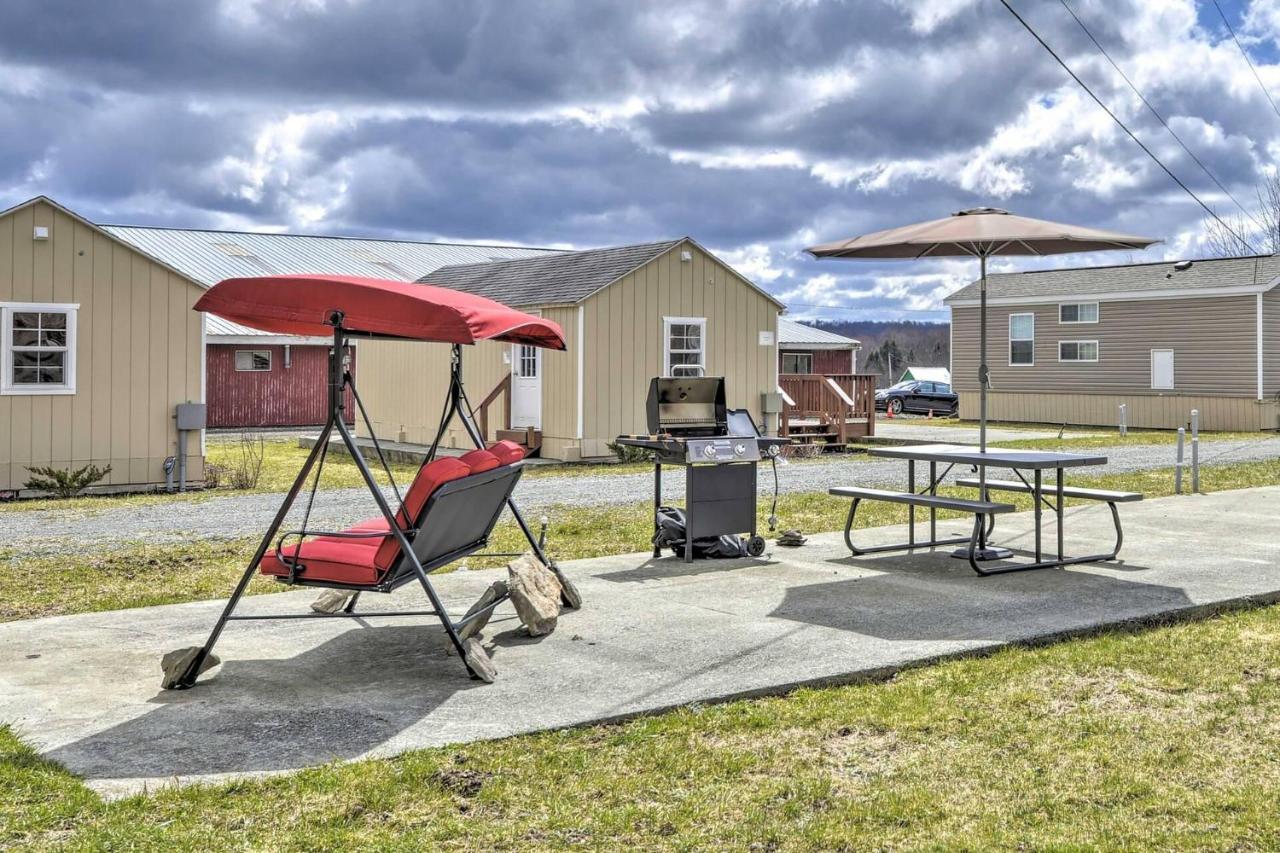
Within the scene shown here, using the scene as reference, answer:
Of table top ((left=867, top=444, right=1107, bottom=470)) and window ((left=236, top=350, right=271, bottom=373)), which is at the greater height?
window ((left=236, top=350, right=271, bottom=373))

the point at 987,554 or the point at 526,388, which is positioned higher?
the point at 526,388

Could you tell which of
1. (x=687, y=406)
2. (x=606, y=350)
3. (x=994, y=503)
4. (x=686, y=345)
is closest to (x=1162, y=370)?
(x=686, y=345)

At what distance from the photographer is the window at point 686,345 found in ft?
64.0

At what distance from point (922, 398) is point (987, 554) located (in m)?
31.4

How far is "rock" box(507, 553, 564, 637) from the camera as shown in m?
6.00

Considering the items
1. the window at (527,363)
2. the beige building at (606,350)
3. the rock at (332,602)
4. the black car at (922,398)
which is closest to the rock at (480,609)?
the rock at (332,602)

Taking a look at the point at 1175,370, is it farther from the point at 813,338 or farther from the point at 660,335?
the point at 660,335

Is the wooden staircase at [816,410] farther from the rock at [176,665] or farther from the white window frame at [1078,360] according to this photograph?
the rock at [176,665]

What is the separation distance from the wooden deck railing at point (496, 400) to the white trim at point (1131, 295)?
59.2ft

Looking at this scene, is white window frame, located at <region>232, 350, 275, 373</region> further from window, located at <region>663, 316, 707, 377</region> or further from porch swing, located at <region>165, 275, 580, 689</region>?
porch swing, located at <region>165, 275, 580, 689</region>

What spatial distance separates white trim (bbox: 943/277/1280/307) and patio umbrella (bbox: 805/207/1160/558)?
→ 2228 cm

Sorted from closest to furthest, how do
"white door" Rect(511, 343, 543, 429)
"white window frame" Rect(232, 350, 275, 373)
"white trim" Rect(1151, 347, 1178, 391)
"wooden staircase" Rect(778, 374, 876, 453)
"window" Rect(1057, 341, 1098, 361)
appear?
"white door" Rect(511, 343, 543, 429)
"wooden staircase" Rect(778, 374, 876, 453)
"white window frame" Rect(232, 350, 275, 373)
"white trim" Rect(1151, 347, 1178, 391)
"window" Rect(1057, 341, 1098, 361)

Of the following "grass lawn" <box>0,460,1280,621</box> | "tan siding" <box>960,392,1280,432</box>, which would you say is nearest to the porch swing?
"grass lawn" <box>0,460,1280,621</box>

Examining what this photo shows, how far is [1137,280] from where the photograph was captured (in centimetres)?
3098
